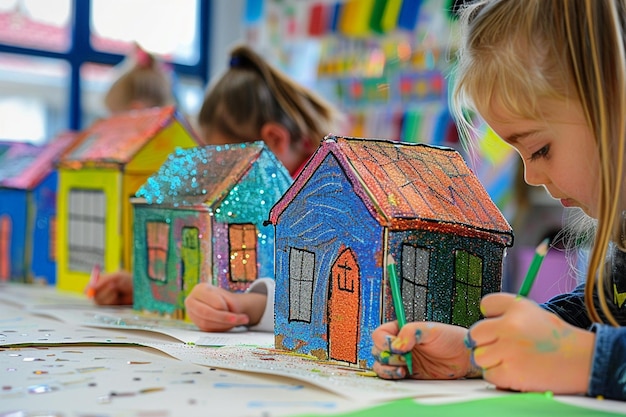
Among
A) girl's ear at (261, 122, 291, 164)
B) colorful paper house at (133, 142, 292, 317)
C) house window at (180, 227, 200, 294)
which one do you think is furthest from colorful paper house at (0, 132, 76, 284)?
house window at (180, 227, 200, 294)

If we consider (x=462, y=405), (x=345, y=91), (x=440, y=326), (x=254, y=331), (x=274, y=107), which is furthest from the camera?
(x=345, y=91)

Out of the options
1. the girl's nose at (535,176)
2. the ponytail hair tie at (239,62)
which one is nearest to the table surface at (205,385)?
the girl's nose at (535,176)

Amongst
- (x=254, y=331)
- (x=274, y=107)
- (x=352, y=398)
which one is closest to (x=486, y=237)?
(x=352, y=398)

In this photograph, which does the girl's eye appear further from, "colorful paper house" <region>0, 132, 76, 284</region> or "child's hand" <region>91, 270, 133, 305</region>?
"colorful paper house" <region>0, 132, 76, 284</region>

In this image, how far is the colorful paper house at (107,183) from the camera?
1499 mm

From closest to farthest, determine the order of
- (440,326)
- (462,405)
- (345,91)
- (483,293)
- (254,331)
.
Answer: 1. (462,405)
2. (440,326)
3. (483,293)
4. (254,331)
5. (345,91)

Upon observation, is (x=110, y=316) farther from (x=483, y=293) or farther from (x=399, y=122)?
(x=399, y=122)

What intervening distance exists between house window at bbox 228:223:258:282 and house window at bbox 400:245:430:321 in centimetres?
37

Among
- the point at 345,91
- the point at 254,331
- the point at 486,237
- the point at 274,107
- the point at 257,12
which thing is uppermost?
the point at 257,12

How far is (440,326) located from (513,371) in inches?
3.6

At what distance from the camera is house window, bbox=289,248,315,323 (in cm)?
88

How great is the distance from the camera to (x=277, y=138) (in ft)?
5.39

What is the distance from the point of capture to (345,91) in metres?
3.39

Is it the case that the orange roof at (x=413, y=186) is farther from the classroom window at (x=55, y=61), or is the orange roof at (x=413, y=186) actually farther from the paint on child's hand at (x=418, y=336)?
the classroom window at (x=55, y=61)
